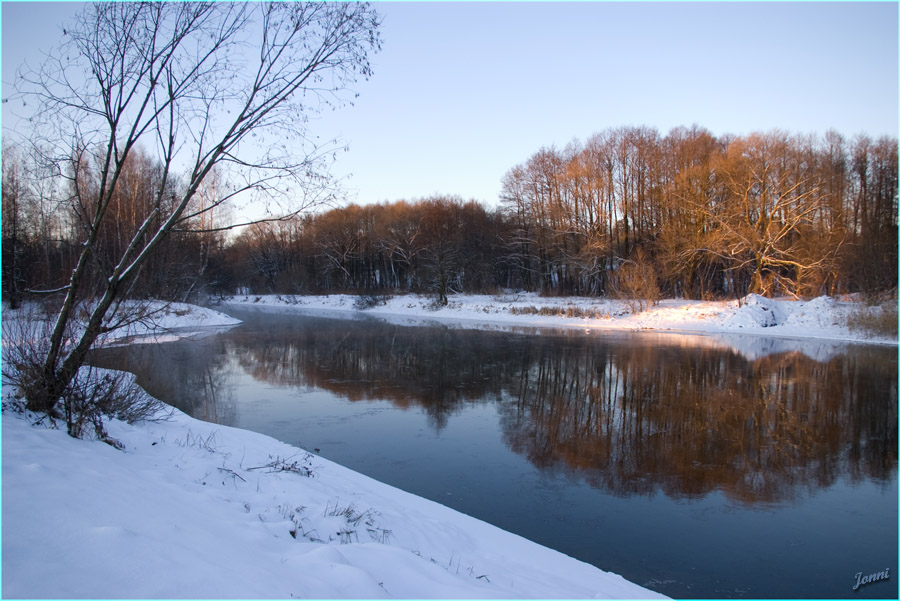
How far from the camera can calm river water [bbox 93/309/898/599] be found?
17.5 feet

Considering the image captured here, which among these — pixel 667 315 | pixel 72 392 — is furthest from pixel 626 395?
pixel 667 315

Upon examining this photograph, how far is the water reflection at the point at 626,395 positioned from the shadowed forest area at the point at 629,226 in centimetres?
502

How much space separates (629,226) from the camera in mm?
42312

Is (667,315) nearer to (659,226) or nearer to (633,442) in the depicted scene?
(659,226)

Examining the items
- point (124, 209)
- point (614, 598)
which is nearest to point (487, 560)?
point (614, 598)

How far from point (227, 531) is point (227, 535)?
9 cm

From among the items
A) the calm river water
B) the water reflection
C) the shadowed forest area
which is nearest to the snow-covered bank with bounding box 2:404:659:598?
the calm river water

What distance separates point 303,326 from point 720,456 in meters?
26.4

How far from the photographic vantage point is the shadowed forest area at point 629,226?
25.9m

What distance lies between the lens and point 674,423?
971cm

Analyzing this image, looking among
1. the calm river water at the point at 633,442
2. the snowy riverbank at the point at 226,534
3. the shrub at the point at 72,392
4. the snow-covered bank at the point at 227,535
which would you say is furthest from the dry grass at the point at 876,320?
the shrub at the point at 72,392

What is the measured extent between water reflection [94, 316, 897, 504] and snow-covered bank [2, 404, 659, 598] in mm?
2666

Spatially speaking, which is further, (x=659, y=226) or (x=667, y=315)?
(x=659, y=226)
